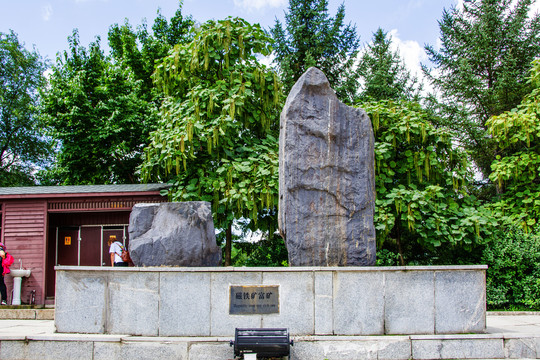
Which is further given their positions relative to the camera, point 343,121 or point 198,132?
point 198,132

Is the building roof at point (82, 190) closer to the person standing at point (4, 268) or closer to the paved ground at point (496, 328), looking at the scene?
the person standing at point (4, 268)

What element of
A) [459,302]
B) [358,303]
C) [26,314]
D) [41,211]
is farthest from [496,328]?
[41,211]

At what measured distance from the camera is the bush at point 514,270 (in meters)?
10.8

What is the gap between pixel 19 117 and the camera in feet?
76.8

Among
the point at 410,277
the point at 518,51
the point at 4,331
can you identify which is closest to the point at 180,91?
the point at 4,331

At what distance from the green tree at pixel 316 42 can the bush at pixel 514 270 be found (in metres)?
7.73

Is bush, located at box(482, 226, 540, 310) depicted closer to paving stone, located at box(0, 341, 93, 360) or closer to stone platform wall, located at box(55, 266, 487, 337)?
stone platform wall, located at box(55, 266, 487, 337)

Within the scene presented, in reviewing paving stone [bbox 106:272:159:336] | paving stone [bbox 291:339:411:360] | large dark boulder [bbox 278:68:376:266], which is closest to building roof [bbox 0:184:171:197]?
paving stone [bbox 106:272:159:336]

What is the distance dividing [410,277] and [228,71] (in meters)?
6.45

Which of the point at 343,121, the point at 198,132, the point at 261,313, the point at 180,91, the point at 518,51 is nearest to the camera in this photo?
the point at 261,313

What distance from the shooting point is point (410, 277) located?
6.54 metres

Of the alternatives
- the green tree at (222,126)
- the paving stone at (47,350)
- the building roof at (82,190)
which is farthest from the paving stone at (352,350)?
the building roof at (82,190)

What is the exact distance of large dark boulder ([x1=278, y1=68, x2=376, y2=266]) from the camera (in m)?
6.78

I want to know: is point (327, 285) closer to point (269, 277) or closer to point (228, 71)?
point (269, 277)
